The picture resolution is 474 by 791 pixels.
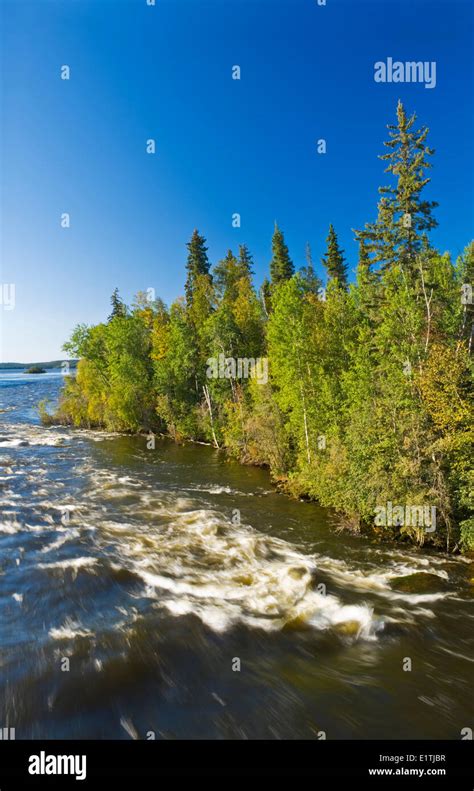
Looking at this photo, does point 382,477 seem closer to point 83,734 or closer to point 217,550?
point 217,550

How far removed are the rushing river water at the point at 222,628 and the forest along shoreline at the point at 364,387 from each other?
7.14 ft

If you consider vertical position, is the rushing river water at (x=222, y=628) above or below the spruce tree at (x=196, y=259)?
below

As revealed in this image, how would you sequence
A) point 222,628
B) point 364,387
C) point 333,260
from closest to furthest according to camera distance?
point 222,628, point 364,387, point 333,260

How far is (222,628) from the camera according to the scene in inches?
472

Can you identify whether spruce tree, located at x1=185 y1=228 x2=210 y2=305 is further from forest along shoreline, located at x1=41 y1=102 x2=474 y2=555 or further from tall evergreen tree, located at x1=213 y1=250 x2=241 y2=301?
forest along shoreline, located at x1=41 y1=102 x2=474 y2=555

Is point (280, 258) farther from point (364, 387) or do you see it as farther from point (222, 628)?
point (222, 628)

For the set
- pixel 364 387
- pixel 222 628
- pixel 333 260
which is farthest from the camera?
pixel 333 260

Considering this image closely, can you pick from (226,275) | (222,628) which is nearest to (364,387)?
(222,628)

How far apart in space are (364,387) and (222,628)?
13.1m

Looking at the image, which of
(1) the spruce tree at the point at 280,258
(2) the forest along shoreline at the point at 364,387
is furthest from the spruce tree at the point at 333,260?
(2) the forest along shoreline at the point at 364,387

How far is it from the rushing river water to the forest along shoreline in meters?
2.18

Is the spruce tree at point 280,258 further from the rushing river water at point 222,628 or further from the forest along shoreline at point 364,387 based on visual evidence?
the rushing river water at point 222,628

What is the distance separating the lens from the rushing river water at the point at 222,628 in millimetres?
8984
